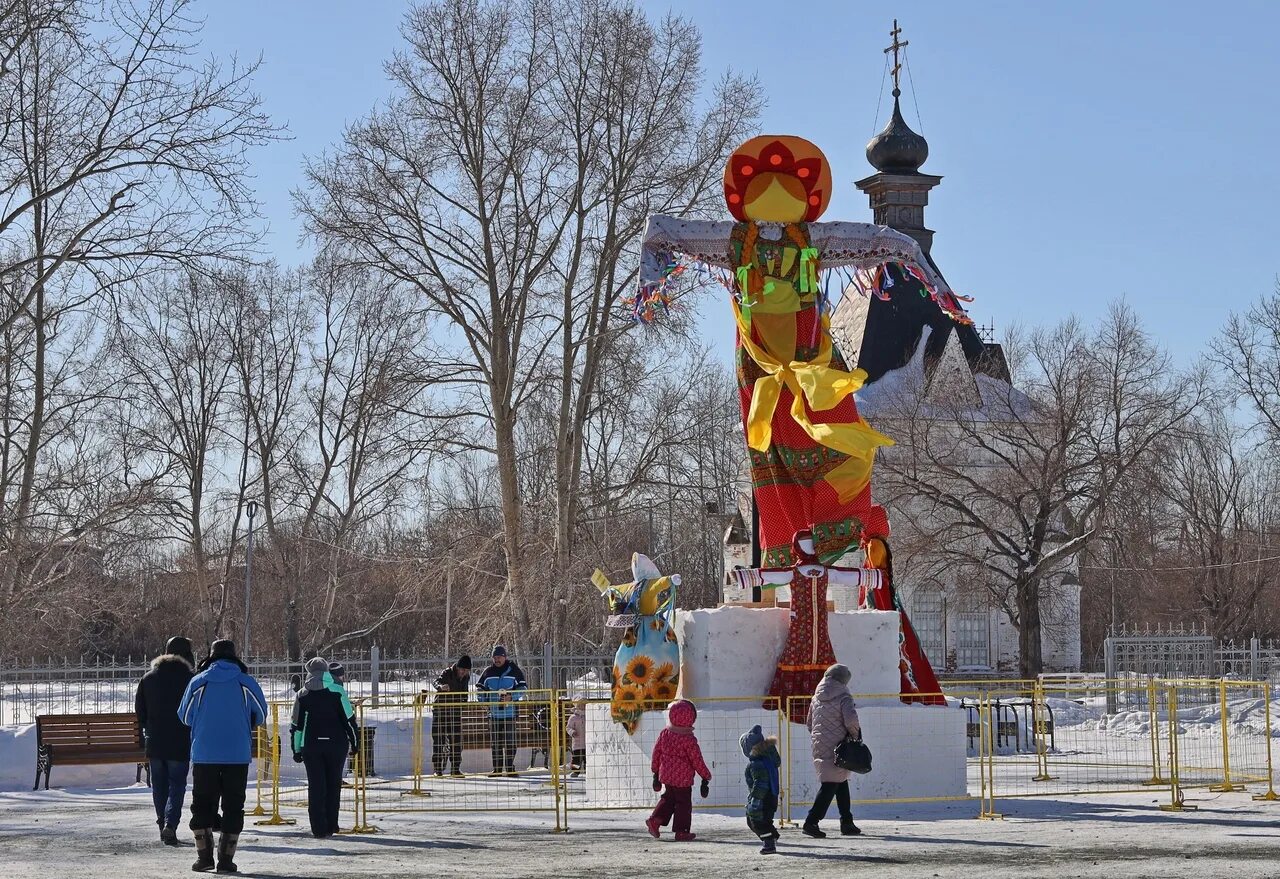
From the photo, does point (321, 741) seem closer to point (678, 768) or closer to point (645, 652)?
point (678, 768)

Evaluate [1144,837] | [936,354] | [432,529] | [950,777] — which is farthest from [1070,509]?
[1144,837]

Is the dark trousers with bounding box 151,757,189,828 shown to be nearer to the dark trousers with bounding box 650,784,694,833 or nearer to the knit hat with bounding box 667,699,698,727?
the dark trousers with bounding box 650,784,694,833

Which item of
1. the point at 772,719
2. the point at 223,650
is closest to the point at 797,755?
the point at 772,719

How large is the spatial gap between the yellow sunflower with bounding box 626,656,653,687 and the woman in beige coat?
3.68 meters

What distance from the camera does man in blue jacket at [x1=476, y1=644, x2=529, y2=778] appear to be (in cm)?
2070

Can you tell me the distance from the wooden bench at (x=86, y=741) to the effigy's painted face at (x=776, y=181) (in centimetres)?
973

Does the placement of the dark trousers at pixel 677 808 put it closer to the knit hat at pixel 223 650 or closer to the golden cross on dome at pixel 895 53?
the knit hat at pixel 223 650

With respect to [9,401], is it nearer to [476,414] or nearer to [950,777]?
[476,414]

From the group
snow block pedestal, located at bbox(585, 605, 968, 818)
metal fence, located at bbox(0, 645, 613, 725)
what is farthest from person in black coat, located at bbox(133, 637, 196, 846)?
metal fence, located at bbox(0, 645, 613, 725)

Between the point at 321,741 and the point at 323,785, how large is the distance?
357 mm

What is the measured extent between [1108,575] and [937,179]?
15.7 metres

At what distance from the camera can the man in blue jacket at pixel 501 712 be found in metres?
20.7

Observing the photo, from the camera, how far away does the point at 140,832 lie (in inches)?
560

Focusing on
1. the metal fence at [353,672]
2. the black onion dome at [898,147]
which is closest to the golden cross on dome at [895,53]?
the black onion dome at [898,147]
